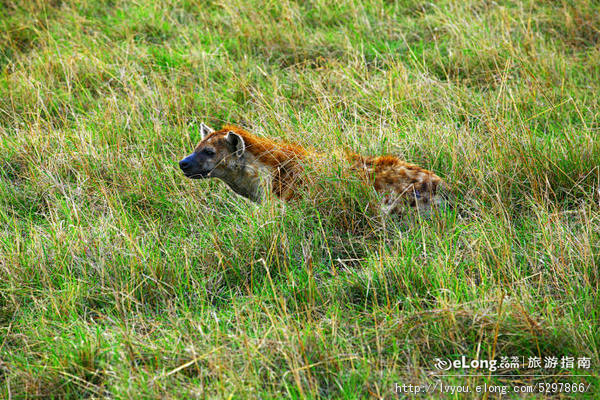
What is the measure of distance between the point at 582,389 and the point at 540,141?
249cm

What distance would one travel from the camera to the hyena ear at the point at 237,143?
191 inches

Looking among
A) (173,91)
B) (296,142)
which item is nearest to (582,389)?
(296,142)

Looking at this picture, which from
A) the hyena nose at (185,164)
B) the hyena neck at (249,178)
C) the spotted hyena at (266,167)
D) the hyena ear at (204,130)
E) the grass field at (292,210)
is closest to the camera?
the grass field at (292,210)

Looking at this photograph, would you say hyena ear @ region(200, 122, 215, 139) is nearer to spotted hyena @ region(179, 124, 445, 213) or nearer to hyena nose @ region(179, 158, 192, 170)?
spotted hyena @ region(179, 124, 445, 213)

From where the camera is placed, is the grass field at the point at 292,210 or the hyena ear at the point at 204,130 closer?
the grass field at the point at 292,210

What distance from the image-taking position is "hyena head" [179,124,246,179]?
481 centimetres

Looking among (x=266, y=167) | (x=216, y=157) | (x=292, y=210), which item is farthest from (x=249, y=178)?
(x=292, y=210)

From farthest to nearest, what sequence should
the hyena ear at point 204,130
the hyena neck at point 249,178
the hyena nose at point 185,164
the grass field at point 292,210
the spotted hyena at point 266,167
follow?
the hyena ear at point 204,130, the hyena neck at point 249,178, the hyena nose at point 185,164, the spotted hyena at point 266,167, the grass field at point 292,210

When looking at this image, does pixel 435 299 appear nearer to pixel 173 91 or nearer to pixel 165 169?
pixel 165 169

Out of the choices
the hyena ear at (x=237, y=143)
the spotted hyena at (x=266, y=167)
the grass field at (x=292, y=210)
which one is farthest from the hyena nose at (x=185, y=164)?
the hyena ear at (x=237, y=143)

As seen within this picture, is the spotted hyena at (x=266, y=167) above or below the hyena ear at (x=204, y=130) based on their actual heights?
below

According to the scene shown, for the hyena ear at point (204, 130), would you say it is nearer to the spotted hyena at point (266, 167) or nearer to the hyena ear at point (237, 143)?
the spotted hyena at point (266, 167)

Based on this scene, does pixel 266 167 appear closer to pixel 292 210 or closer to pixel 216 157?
pixel 216 157

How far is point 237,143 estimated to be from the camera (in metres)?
4.90
